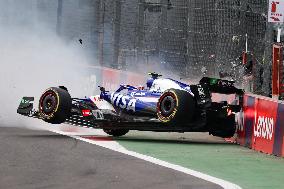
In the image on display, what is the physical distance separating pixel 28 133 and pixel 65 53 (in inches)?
568

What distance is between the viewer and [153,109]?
1656 cm

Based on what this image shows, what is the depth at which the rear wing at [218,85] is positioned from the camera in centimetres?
1609

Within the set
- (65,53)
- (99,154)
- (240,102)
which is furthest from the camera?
(65,53)

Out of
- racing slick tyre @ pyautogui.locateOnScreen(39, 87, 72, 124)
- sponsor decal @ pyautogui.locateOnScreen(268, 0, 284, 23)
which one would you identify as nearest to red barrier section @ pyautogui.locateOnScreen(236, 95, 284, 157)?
sponsor decal @ pyautogui.locateOnScreen(268, 0, 284, 23)

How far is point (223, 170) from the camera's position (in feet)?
39.7

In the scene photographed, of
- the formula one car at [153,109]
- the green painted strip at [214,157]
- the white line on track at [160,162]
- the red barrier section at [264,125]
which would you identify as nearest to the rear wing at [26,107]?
the formula one car at [153,109]

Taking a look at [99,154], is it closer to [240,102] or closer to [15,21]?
[240,102]

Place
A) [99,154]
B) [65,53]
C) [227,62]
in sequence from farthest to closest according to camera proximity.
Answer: [65,53], [227,62], [99,154]

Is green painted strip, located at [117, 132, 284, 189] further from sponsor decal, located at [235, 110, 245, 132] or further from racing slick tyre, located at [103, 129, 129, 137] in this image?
sponsor decal, located at [235, 110, 245, 132]

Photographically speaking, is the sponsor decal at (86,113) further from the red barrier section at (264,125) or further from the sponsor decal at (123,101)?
the red barrier section at (264,125)

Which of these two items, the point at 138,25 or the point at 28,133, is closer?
the point at 28,133

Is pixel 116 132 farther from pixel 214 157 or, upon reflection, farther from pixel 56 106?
pixel 214 157

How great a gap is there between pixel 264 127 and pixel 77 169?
16.7ft

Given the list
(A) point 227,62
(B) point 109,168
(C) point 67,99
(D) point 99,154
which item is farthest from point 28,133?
(A) point 227,62
